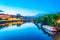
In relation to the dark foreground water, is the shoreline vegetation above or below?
above

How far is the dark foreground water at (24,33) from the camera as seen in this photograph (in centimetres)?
177

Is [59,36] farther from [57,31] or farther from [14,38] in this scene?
[14,38]

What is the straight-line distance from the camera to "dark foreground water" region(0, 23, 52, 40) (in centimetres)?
177

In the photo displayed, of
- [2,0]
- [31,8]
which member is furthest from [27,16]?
[2,0]

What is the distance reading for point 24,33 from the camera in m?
1.80

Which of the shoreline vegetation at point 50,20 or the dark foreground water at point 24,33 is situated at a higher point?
the shoreline vegetation at point 50,20

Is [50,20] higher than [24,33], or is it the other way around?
[50,20]

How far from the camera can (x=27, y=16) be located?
1858 millimetres

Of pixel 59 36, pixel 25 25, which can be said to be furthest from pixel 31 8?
pixel 59 36

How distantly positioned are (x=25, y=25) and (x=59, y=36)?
1.50 ft

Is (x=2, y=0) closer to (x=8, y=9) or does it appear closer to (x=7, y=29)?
(x=8, y=9)

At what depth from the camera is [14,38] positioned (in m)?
1.78

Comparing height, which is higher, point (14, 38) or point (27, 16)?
point (27, 16)

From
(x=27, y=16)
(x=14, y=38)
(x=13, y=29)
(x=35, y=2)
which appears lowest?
(x=14, y=38)
